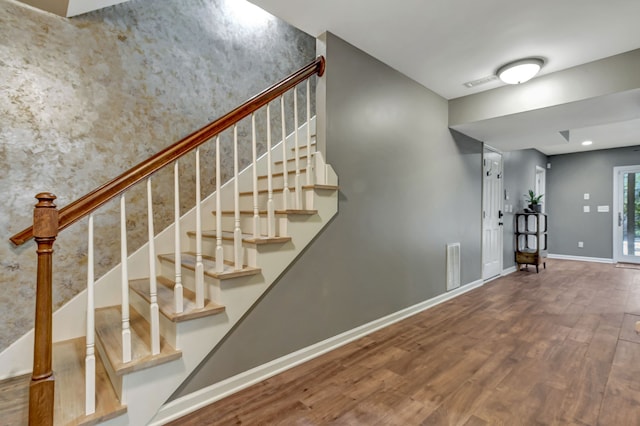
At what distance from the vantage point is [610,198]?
6.53 metres

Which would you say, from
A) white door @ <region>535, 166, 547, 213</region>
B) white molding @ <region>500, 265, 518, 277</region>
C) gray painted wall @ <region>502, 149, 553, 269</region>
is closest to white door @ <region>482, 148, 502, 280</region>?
Answer: white molding @ <region>500, 265, 518, 277</region>

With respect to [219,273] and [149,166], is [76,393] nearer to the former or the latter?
[219,273]

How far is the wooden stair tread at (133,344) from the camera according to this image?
Answer: 145 centimetres

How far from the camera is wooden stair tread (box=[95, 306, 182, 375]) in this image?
145 centimetres

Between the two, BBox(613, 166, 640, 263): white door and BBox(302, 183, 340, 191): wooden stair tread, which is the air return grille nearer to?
BBox(302, 183, 340, 191): wooden stair tread

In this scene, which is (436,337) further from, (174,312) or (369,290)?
(174,312)

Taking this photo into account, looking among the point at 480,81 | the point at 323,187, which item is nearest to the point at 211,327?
the point at 323,187

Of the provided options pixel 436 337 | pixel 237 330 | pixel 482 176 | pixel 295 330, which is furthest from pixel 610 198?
pixel 237 330

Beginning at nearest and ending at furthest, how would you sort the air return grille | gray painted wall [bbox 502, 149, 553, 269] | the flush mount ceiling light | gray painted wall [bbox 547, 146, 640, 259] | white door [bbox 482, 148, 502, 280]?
1. the flush mount ceiling light
2. the air return grille
3. white door [bbox 482, 148, 502, 280]
4. gray painted wall [bbox 502, 149, 553, 269]
5. gray painted wall [bbox 547, 146, 640, 259]

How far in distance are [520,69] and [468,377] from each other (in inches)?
104

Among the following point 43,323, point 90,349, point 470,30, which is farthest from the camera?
point 470,30

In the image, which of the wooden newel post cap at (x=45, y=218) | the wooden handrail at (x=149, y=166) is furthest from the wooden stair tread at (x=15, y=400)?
the wooden newel post cap at (x=45, y=218)

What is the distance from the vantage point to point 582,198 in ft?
22.7

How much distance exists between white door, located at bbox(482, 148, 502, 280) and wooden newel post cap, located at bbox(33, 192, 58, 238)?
16.0 ft
